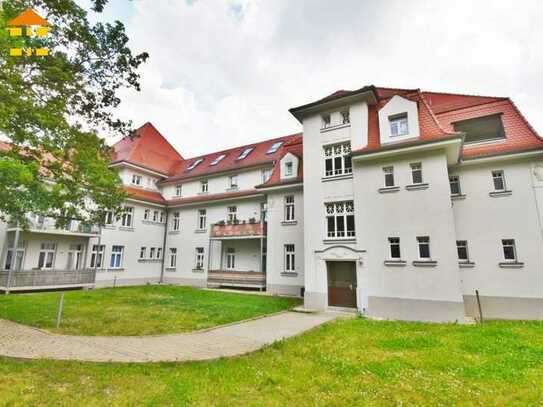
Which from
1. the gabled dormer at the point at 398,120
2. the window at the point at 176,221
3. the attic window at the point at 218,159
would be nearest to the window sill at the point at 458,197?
the gabled dormer at the point at 398,120

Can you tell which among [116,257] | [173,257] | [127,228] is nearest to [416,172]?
[173,257]

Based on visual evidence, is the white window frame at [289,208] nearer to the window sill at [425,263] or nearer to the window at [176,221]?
the window sill at [425,263]

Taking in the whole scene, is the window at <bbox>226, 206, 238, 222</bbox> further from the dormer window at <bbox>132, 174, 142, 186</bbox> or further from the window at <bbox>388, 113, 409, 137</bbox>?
the window at <bbox>388, 113, 409, 137</bbox>

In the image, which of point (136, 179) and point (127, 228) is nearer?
point (127, 228)

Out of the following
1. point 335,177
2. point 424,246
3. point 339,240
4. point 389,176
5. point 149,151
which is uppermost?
point 149,151

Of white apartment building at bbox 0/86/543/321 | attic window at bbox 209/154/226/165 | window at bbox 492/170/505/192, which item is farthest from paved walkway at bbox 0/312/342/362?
attic window at bbox 209/154/226/165

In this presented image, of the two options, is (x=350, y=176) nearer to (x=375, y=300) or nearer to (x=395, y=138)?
(x=395, y=138)

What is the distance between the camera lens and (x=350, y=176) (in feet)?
45.0

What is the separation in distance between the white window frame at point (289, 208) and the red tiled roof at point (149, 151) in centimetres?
1389

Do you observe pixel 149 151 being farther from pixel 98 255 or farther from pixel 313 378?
pixel 313 378

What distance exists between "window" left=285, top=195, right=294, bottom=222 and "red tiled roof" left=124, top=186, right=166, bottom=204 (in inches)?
469

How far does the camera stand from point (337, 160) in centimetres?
1442

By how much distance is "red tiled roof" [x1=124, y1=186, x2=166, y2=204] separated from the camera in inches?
886

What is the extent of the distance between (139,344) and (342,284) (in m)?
9.03
